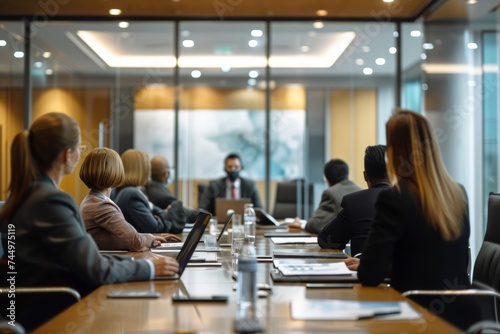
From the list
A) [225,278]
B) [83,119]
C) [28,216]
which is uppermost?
[83,119]

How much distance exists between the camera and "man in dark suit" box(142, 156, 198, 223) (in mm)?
5996

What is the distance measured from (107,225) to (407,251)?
1.76m

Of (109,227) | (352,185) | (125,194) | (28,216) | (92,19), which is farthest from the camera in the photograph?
(92,19)

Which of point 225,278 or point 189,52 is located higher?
point 189,52

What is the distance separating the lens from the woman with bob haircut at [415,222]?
2.50 m

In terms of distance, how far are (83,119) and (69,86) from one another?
1.44 feet

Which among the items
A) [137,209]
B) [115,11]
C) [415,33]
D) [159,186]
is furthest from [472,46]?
[137,209]

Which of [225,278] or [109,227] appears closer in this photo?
[225,278]

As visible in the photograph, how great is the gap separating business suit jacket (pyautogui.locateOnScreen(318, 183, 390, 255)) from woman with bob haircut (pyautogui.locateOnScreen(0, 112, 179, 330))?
1525mm

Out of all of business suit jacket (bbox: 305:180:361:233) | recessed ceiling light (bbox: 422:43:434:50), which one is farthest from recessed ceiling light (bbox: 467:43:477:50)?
→ business suit jacket (bbox: 305:180:361:233)

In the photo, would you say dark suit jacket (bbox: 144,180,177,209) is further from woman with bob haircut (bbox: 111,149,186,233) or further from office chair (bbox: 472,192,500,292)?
office chair (bbox: 472,192,500,292)

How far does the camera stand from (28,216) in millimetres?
2400

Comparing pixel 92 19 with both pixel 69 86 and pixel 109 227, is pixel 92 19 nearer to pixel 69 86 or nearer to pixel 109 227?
pixel 69 86

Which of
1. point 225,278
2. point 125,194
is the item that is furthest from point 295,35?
point 225,278
